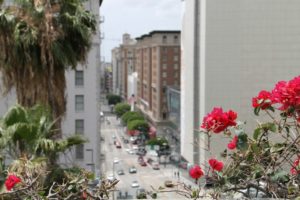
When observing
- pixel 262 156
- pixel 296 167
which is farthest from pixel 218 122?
pixel 296 167

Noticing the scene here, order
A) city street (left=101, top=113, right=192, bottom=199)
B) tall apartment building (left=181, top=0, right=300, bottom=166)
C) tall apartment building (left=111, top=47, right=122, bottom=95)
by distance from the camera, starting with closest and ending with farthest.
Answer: city street (left=101, top=113, right=192, bottom=199)
tall apartment building (left=181, top=0, right=300, bottom=166)
tall apartment building (left=111, top=47, right=122, bottom=95)

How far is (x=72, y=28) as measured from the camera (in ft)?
36.0

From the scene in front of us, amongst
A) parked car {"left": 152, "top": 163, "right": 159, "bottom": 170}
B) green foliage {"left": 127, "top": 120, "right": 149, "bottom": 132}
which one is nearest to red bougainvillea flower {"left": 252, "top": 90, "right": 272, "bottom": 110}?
parked car {"left": 152, "top": 163, "right": 159, "bottom": 170}

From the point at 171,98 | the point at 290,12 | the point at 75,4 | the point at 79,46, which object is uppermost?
the point at 290,12

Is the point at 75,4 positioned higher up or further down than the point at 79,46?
higher up

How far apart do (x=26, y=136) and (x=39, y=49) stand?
272 centimetres

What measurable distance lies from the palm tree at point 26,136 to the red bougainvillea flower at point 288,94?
16.9ft

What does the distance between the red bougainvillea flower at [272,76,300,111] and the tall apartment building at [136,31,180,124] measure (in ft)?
334

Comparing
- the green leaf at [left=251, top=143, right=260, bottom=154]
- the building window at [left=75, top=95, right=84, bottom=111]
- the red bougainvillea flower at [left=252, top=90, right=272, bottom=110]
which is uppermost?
the red bougainvillea flower at [left=252, top=90, right=272, bottom=110]

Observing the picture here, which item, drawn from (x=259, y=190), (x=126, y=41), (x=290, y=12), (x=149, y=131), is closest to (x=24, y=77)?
(x=259, y=190)

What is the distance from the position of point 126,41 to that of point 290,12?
119m

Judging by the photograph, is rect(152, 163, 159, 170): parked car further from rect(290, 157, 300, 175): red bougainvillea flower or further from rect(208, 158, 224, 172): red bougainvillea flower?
rect(290, 157, 300, 175): red bougainvillea flower

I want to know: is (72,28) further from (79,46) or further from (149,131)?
(149,131)

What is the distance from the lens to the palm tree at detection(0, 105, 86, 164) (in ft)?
27.8
